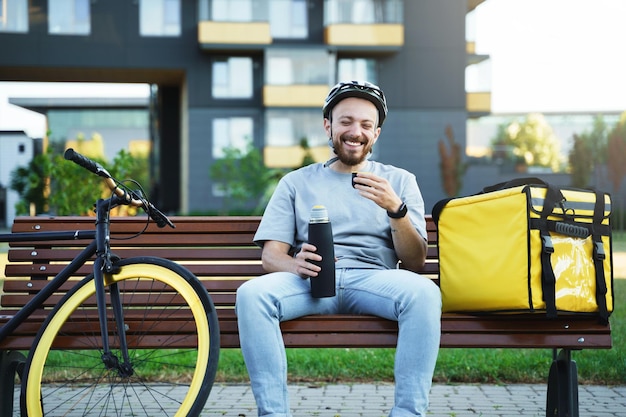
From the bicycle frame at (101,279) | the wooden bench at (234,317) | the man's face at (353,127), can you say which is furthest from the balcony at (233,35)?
the bicycle frame at (101,279)

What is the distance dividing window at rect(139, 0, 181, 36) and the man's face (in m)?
39.4

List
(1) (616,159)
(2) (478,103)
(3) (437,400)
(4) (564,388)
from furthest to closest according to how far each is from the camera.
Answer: (1) (616,159)
(2) (478,103)
(3) (437,400)
(4) (564,388)

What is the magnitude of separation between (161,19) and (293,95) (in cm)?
765

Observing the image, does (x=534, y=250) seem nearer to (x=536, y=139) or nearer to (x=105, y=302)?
(x=105, y=302)

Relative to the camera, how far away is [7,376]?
3.94 meters

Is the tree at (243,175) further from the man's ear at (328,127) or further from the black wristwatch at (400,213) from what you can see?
the black wristwatch at (400,213)

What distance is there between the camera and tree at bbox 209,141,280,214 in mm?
38625

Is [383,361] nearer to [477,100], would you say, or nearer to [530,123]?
[477,100]

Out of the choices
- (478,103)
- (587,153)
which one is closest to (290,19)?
(478,103)

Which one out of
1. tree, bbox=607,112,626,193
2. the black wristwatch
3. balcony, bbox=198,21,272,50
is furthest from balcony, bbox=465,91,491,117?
the black wristwatch

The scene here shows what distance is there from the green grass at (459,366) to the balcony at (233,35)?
1388 inches

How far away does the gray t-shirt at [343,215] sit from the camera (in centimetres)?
390

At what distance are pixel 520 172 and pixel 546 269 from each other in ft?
151

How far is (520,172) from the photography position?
1898 inches
